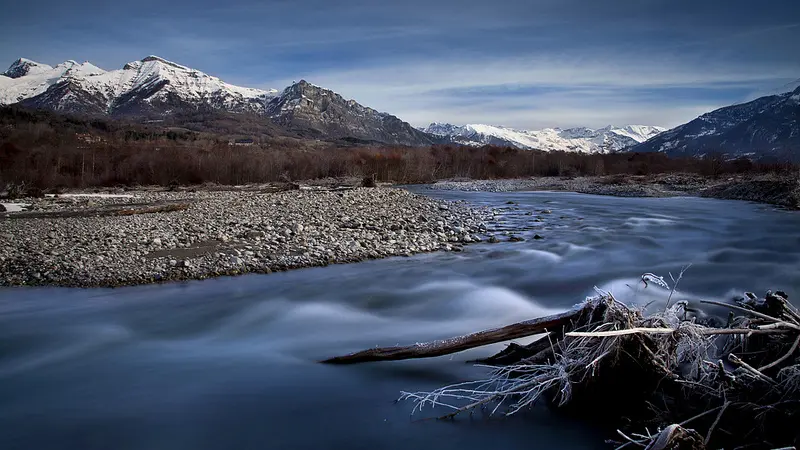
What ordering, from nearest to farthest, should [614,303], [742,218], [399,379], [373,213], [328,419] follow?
[614,303] → [328,419] → [399,379] → [373,213] → [742,218]

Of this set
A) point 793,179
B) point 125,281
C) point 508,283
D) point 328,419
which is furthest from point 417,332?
point 793,179

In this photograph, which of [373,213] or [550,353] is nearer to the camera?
[550,353]

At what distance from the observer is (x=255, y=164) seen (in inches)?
2304

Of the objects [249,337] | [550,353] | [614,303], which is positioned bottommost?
[249,337]

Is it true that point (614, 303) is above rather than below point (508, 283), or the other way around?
above

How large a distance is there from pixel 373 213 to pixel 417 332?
13.8 metres

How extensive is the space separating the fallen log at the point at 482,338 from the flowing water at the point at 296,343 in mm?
262

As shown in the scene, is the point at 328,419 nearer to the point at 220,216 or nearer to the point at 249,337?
the point at 249,337

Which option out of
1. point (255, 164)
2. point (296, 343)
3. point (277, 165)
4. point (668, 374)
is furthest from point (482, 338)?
point (277, 165)

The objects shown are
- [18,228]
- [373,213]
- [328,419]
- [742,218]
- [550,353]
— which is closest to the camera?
[550,353]

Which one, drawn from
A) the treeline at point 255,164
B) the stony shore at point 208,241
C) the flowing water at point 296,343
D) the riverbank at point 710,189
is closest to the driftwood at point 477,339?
the flowing water at point 296,343

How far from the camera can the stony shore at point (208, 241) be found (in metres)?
12.0

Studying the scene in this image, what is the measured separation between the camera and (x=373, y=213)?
2241 centimetres

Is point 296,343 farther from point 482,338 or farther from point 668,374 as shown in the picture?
point 668,374
